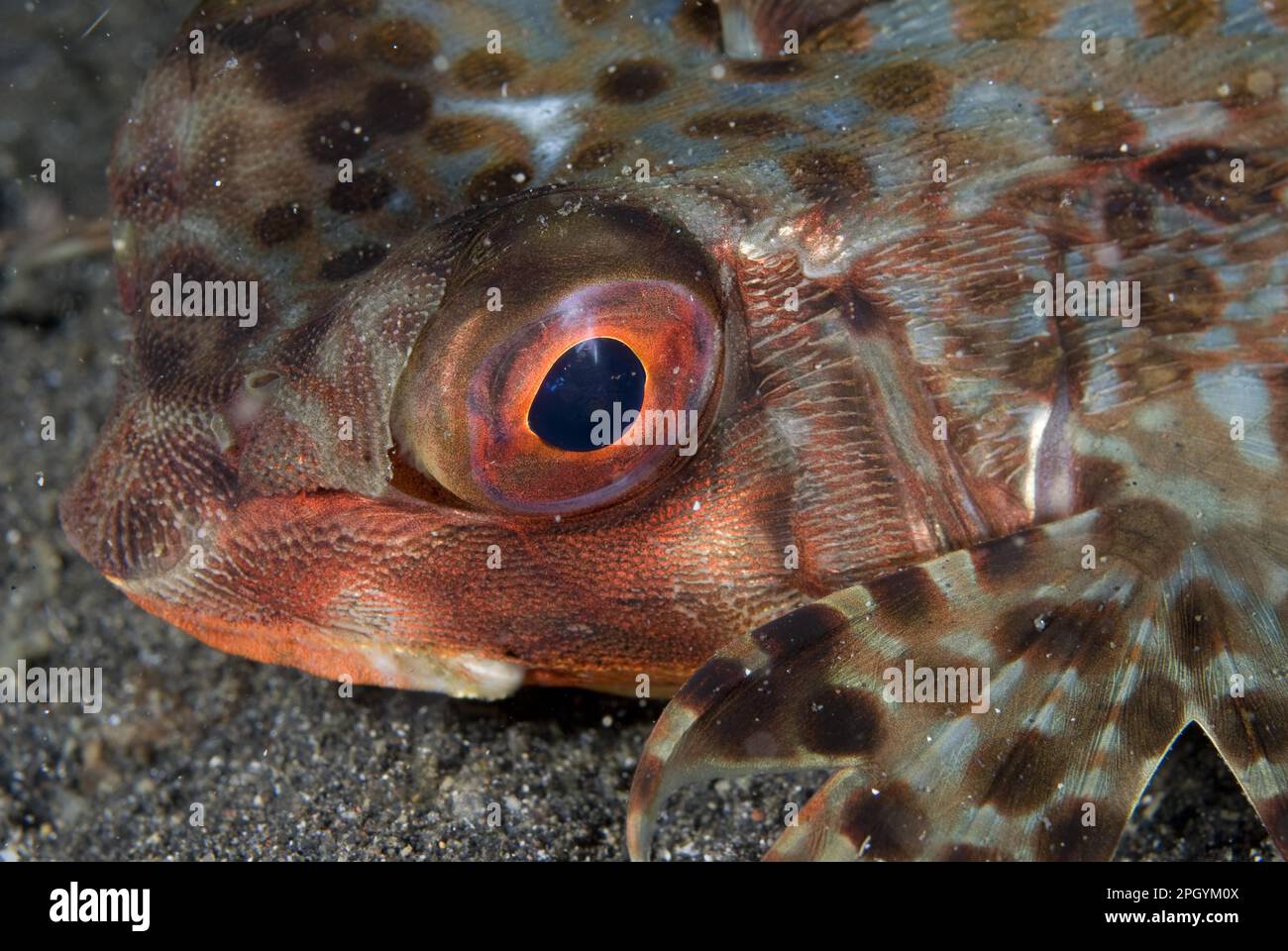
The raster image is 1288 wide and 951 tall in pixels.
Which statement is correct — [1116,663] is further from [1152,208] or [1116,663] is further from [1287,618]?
[1152,208]

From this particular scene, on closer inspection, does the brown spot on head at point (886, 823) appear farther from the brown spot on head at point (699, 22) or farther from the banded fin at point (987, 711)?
the brown spot on head at point (699, 22)

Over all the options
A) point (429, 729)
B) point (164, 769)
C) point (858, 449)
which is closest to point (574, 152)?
point (858, 449)

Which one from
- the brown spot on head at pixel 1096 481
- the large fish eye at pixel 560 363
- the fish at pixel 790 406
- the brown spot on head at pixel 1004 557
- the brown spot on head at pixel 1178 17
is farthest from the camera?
the brown spot on head at pixel 1178 17

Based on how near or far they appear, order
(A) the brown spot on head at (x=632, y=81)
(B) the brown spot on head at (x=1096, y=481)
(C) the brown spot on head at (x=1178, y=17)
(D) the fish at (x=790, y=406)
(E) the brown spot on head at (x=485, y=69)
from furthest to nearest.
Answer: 1. (E) the brown spot on head at (x=485, y=69)
2. (A) the brown spot on head at (x=632, y=81)
3. (C) the brown spot on head at (x=1178, y=17)
4. (B) the brown spot on head at (x=1096, y=481)
5. (D) the fish at (x=790, y=406)

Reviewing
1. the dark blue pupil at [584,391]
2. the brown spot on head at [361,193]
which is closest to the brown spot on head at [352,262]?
the brown spot on head at [361,193]

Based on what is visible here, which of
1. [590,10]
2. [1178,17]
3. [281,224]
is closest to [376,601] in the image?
[281,224]

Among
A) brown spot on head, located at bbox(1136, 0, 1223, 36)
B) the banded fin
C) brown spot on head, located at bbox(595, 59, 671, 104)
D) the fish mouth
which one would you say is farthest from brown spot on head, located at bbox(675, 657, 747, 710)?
brown spot on head, located at bbox(1136, 0, 1223, 36)

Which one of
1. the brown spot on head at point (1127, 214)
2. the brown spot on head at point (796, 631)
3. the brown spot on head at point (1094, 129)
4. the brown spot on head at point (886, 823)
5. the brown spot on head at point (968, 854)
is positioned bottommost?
A: the brown spot on head at point (968, 854)
